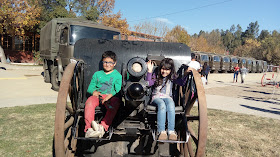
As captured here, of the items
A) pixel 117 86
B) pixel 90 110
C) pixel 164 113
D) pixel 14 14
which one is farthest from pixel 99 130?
pixel 14 14

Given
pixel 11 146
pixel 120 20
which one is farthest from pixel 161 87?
pixel 120 20

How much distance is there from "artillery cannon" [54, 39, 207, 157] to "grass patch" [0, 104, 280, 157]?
96 centimetres

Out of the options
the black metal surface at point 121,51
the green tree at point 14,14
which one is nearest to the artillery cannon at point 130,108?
the black metal surface at point 121,51

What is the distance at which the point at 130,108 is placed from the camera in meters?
2.57

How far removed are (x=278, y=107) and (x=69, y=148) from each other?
8564mm

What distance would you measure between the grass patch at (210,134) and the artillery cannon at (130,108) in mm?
957

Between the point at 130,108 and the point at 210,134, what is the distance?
2.86 metres

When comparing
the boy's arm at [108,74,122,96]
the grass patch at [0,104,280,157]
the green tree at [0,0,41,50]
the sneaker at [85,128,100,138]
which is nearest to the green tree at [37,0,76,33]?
the green tree at [0,0,41,50]

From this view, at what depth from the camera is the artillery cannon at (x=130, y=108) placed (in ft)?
7.79

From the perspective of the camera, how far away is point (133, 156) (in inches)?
123

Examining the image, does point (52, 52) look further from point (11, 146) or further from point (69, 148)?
point (69, 148)

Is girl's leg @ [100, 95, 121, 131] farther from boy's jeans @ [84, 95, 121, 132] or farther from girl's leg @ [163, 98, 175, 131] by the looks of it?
girl's leg @ [163, 98, 175, 131]

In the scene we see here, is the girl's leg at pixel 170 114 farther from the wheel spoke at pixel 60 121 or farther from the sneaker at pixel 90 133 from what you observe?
the wheel spoke at pixel 60 121

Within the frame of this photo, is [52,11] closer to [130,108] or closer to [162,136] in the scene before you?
[130,108]
